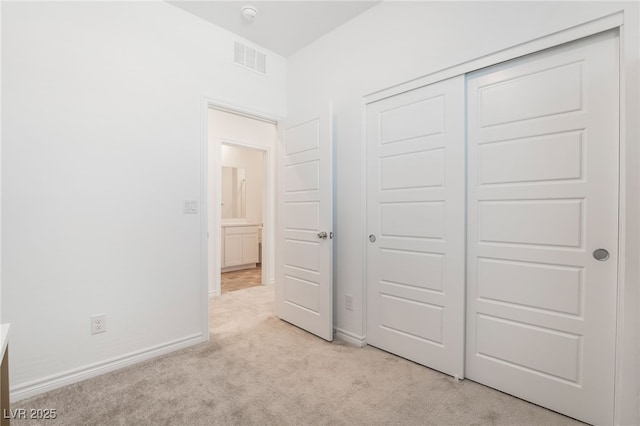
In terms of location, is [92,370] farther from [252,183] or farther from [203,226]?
[252,183]

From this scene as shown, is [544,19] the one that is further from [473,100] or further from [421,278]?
[421,278]

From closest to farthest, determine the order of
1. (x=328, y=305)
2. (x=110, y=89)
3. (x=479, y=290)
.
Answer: (x=479, y=290)
(x=110, y=89)
(x=328, y=305)

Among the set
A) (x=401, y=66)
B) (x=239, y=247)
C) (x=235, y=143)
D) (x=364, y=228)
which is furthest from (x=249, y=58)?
(x=239, y=247)

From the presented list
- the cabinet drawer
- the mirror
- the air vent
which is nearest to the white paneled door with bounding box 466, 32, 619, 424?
the air vent

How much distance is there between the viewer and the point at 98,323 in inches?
84.1

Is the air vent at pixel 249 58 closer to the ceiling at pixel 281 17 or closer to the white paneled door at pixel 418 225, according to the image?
the ceiling at pixel 281 17

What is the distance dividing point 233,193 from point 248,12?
3832 mm

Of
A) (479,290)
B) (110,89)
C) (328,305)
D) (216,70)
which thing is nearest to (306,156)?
(216,70)

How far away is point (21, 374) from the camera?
6.13 ft

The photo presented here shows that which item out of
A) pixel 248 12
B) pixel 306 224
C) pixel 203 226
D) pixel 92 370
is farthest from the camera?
pixel 306 224

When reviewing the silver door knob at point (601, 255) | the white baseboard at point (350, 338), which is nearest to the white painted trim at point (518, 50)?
the silver door knob at point (601, 255)

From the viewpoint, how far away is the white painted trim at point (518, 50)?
153 cm

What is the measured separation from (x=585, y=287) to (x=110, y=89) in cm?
313

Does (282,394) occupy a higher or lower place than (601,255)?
lower
